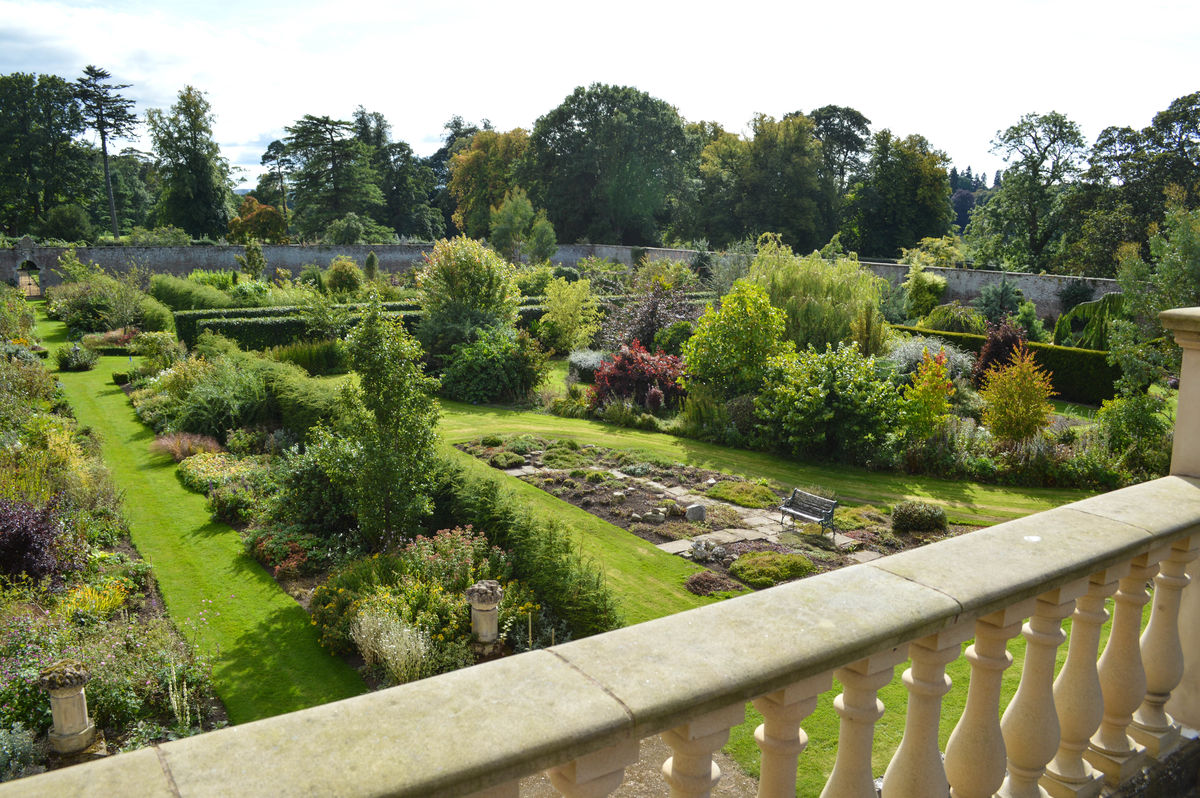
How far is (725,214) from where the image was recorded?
132ft

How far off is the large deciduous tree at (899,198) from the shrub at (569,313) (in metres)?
24.7

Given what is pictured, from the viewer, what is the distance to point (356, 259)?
3572cm

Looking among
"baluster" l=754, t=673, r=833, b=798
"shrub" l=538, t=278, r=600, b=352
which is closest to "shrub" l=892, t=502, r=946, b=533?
"baluster" l=754, t=673, r=833, b=798

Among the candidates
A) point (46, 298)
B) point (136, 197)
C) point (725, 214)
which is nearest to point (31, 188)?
point (136, 197)

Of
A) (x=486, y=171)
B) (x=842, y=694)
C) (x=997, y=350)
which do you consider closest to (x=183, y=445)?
(x=842, y=694)

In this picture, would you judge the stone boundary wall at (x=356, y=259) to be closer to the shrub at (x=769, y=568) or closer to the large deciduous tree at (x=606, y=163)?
the large deciduous tree at (x=606, y=163)

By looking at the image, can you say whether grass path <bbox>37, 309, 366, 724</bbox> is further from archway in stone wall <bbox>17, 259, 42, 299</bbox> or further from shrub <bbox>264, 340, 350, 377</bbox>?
archway in stone wall <bbox>17, 259, 42, 299</bbox>

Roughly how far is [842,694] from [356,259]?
121ft

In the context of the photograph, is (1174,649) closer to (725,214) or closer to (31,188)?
(725,214)

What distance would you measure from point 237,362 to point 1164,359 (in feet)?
52.3

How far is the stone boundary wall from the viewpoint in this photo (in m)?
22.7

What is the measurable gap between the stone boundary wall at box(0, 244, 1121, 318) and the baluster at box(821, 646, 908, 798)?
21931 millimetres

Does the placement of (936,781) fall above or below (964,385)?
above

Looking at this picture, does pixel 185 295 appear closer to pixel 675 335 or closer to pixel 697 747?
pixel 675 335
